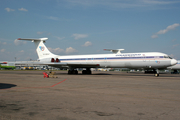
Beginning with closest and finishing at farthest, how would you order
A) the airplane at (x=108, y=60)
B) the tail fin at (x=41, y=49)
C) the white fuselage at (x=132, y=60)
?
1. the white fuselage at (x=132, y=60)
2. the airplane at (x=108, y=60)
3. the tail fin at (x=41, y=49)

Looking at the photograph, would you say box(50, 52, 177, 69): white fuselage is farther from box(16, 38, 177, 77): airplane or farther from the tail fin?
the tail fin

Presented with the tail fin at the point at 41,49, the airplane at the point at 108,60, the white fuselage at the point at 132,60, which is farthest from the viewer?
the tail fin at the point at 41,49

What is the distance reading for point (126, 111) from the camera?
229 inches

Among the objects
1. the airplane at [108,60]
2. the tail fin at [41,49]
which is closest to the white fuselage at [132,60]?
the airplane at [108,60]

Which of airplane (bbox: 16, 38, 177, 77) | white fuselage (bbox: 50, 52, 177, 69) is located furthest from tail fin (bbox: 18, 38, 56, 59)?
white fuselage (bbox: 50, 52, 177, 69)

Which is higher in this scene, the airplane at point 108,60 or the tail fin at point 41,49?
the tail fin at point 41,49

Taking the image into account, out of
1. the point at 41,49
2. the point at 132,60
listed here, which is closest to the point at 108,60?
the point at 132,60

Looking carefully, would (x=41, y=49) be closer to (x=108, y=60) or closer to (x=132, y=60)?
(x=108, y=60)

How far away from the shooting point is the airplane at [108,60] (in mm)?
27094

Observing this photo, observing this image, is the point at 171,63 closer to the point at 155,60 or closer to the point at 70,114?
the point at 155,60

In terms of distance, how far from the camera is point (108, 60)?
30.7m

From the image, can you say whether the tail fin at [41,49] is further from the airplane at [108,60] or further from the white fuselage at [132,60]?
Result: the white fuselage at [132,60]

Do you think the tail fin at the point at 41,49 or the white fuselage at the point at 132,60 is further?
the tail fin at the point at 41,49

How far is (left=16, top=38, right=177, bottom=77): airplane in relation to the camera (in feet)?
88.9
